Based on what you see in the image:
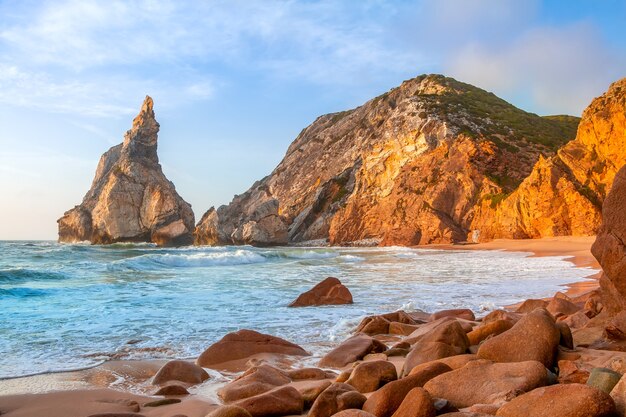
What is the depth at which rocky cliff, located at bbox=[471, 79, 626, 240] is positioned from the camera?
36.1m

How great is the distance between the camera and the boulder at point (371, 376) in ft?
14.9

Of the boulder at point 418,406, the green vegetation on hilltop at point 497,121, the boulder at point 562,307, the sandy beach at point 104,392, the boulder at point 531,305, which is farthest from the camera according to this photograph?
the green vegetation on hilltop at point 497,121

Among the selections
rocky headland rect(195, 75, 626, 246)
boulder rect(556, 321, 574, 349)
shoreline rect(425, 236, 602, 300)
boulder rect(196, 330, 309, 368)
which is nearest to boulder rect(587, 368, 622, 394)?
boulder rect(556, 321, 574, 349)

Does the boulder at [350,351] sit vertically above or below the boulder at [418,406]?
below

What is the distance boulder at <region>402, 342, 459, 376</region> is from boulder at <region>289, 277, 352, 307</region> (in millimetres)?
6344

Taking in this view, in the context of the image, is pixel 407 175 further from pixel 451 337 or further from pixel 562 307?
pixel 451 337

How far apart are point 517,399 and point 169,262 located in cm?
3008

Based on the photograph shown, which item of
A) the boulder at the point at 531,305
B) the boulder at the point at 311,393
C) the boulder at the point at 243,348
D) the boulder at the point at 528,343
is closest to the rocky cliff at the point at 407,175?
the boulder at the point at 531,305

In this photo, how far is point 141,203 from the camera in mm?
75250

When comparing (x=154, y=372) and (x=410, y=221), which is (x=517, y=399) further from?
(x=410, y=221)

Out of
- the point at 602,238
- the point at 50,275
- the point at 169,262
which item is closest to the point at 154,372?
the point at 602,238

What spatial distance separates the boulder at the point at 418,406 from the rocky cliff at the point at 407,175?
1701 inches

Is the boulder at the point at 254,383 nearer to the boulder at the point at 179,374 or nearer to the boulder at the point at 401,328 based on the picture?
the boulder at the point at 179,374

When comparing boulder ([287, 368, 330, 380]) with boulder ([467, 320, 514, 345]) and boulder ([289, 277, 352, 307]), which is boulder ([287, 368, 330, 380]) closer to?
boulder ([467, 320, 514, 345])
